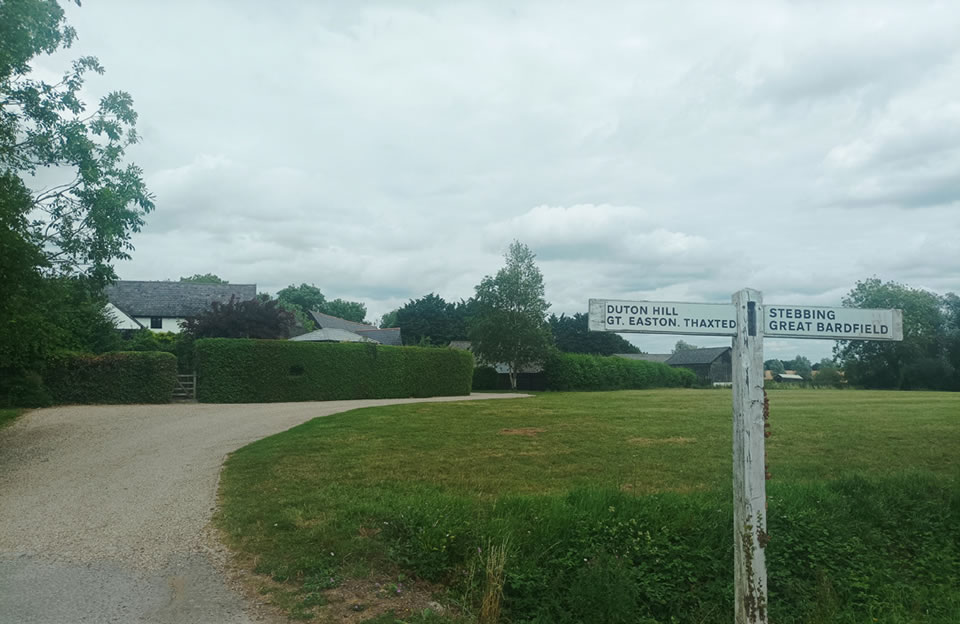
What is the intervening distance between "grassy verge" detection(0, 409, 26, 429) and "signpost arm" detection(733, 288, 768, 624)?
18632 millimetres

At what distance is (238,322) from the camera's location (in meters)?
37.7

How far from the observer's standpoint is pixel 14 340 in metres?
15.7

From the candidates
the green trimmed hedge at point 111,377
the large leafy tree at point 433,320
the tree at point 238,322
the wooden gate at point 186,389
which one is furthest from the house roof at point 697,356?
the green trimmed hedge at point 111,377

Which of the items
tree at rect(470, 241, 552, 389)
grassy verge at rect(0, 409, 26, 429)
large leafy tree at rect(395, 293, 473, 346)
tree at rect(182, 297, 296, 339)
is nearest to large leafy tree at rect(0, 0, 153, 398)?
grassy verge at rect(0, 409, 26, 429)

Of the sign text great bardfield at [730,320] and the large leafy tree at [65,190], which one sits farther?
the large leafy tree at [65,190]

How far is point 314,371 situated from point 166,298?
106ft

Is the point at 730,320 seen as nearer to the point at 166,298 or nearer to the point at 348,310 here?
the point at 166,298

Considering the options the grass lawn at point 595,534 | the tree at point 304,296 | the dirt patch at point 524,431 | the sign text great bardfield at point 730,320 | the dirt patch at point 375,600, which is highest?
the tree at point 304,296

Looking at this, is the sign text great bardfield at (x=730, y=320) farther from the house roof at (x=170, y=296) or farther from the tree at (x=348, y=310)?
the tree at (x=348, y=310)

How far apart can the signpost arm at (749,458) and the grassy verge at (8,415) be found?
18632mm

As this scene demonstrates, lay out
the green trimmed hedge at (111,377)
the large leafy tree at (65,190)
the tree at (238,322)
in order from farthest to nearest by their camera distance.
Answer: the tree at (238,322) → the green trimmed hedge at (111,377) → the large leafy tree at (65,190)

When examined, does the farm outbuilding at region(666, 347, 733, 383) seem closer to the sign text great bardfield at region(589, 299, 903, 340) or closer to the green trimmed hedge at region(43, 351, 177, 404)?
the green trimmed hedge at region(43, 351, 177, 404)

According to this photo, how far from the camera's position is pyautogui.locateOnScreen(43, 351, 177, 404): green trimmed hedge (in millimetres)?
24344

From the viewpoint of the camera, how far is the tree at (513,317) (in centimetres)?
5594
